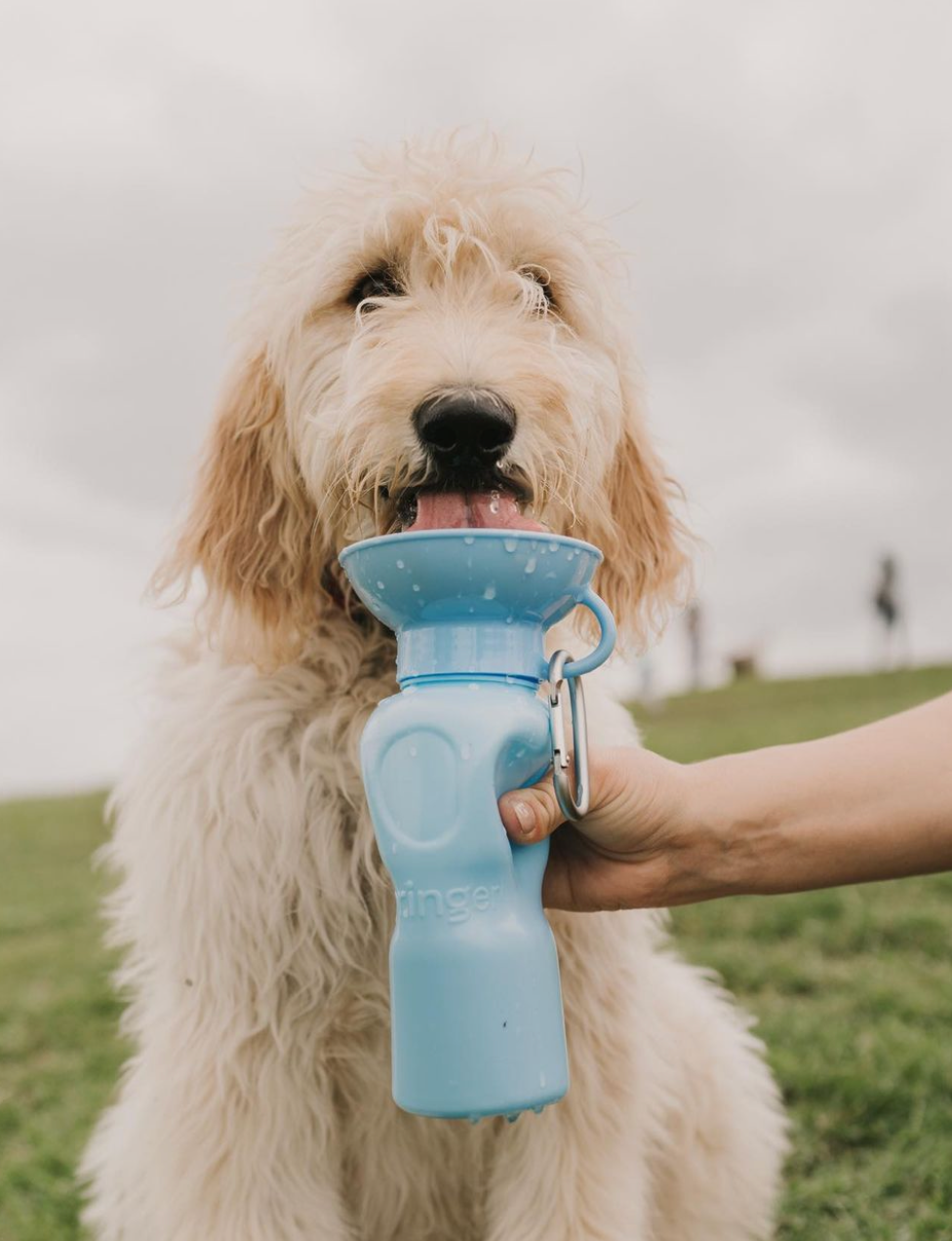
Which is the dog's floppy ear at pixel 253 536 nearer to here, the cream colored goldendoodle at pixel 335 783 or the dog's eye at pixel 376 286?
the cream colored goldendoodle at pixel 335 783

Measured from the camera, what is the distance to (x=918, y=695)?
59.2ft

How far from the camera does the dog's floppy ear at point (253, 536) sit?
2.74 metres

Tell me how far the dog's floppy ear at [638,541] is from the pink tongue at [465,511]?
0.74 metres

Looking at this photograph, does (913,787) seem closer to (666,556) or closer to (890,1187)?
(666,556)

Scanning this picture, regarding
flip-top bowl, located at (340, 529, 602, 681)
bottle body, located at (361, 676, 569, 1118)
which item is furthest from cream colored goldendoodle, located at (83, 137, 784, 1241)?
bottle body, located at (361, 676, 569, 1118)

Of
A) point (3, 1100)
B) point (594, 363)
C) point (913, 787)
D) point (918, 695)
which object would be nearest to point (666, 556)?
point (594, 363)

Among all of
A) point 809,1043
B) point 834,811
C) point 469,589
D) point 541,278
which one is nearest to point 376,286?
point 541,278

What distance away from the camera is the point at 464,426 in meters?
2.26

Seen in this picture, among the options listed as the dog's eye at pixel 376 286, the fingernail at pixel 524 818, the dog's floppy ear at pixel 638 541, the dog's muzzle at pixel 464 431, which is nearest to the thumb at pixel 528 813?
the fingernail at pixel 524 818

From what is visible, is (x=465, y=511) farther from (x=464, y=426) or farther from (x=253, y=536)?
(x=253, y=536)

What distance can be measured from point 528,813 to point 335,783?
899 millimetres

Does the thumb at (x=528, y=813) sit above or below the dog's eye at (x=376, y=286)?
below

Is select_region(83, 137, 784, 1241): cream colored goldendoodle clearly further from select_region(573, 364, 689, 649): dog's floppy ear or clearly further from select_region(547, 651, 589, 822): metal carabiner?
select_region(547, 651, 589, 822): metal carabiner

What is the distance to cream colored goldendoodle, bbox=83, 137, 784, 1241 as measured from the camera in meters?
2.59
